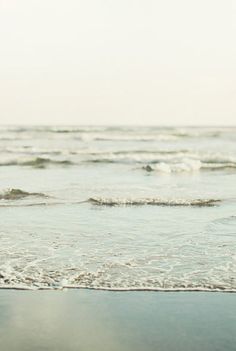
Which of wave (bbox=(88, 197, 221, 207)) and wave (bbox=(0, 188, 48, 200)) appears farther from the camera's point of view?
wave (bbox=(0, 188, 48, 200))

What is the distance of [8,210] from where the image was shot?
39.1ft

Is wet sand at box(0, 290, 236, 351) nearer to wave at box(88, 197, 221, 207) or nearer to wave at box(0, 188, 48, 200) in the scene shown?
wave at box(88, 197, 221, 207)

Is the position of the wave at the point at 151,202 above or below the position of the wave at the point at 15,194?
above

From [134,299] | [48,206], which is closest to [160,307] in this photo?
[134,299]

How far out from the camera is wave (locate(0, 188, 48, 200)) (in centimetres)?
1375

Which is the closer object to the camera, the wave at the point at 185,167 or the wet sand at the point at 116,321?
the wet sand at the point at 116,321

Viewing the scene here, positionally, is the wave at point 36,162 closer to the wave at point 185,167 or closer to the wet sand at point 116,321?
the wave at point 185,167

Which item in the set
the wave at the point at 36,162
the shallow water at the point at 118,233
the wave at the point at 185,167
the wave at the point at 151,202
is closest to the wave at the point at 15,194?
the shallow water at the point at 118,233

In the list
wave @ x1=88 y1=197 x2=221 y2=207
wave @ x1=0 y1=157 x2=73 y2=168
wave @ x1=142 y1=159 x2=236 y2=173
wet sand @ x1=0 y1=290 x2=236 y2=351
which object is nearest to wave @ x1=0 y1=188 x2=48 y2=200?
wave @ x1=88 y1=197 x2=221 y2=207

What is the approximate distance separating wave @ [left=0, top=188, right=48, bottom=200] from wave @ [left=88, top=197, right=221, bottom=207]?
5.73ft

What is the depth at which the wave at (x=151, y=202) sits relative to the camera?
12.6m

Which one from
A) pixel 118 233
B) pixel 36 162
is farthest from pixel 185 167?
pixel 118 233

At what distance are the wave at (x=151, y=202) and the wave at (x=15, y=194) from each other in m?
1.75

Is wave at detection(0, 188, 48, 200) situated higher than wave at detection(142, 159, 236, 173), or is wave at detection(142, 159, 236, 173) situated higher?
wave at detection(142, 159, 236, 173)
